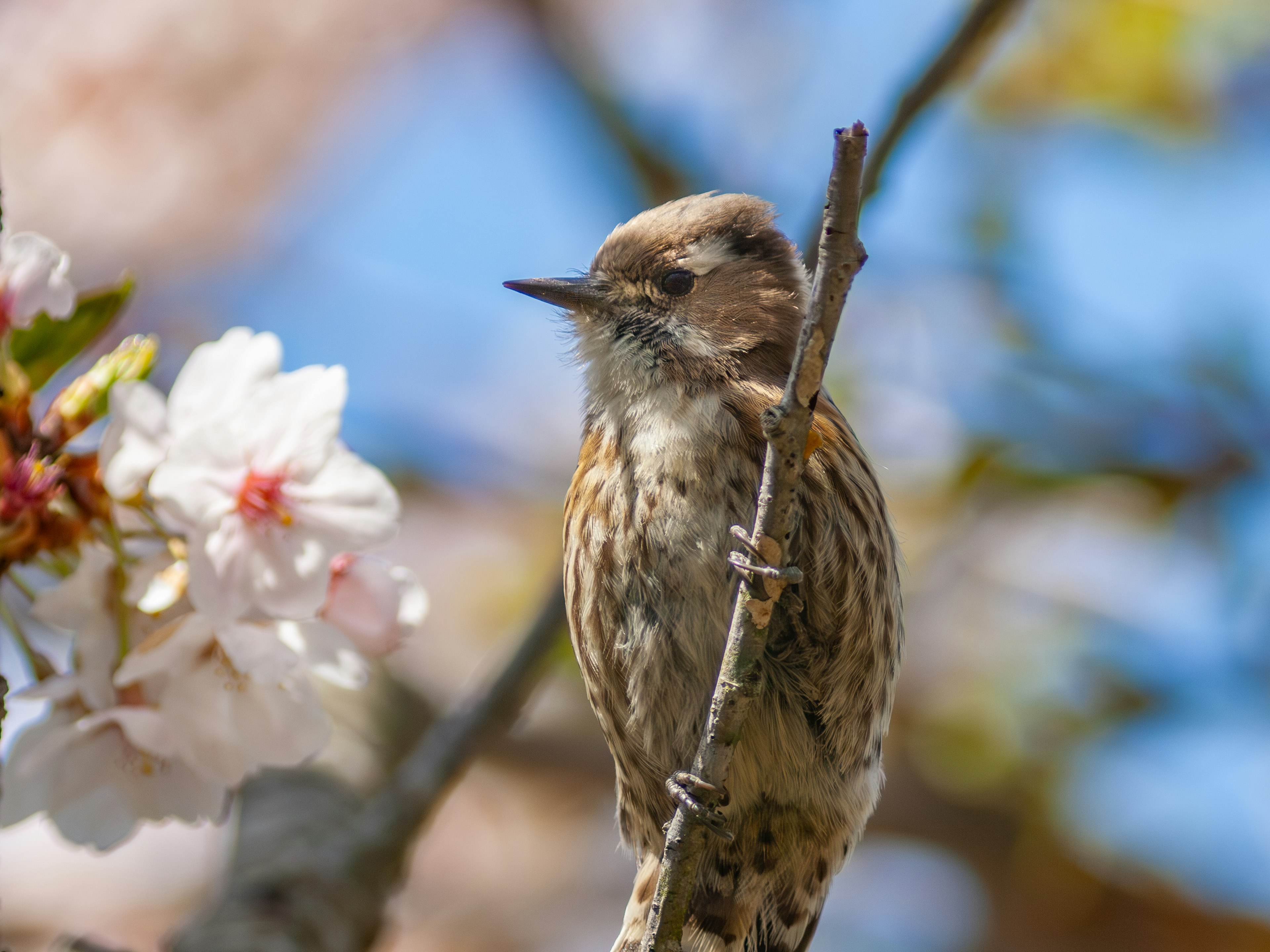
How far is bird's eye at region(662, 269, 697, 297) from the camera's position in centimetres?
265


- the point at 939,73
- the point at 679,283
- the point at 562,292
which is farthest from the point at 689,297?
the point at 939,73

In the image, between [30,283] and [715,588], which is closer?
[30,283]

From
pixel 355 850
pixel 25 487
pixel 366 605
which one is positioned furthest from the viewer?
pixel 355 850

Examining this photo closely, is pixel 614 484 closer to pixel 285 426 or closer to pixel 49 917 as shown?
pixel 285 426

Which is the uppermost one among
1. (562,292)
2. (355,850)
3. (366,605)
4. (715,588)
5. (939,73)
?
(939,73)

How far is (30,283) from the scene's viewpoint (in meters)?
1.74

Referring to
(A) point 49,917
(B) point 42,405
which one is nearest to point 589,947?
(A) point 49,917

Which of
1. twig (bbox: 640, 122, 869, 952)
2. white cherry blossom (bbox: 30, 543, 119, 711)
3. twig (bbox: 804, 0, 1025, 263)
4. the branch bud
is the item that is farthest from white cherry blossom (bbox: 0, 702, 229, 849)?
twig (bbox: 804, 0, 1025, 263)

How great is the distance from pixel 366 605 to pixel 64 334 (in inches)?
26.7

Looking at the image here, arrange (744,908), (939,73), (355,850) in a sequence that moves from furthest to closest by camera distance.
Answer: (355,850) < (744,908) < (939,73)

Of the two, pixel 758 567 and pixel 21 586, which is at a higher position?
pixel 758 567

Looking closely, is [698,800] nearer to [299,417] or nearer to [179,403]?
[299,417]

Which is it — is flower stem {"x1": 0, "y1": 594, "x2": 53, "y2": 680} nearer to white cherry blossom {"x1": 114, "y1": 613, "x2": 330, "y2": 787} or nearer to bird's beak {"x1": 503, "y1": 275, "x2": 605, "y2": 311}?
white cherry blossom {"x1": 114, "y1": 613, "x2": 330, "y2": 787}

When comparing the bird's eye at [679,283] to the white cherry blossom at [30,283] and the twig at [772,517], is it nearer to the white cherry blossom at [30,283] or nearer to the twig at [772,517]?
the twig at [772,517]
